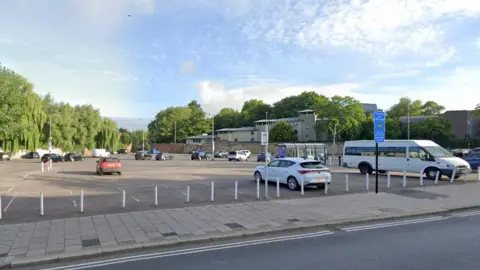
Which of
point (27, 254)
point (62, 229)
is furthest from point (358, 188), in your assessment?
point (27, 254)

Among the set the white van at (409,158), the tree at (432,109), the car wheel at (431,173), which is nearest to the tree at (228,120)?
the tree at (432,109)

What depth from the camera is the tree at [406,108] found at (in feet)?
333

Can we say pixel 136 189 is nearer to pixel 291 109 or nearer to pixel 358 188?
pixel 358 188

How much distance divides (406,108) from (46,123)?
291 feet

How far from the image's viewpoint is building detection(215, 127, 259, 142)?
10626 cm

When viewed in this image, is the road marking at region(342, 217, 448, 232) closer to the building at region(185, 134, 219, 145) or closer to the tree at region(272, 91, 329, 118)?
the building at region(185, 134, 219, 145)

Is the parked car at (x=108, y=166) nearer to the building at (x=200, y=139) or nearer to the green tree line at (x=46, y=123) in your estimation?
the green tree line at (x=46, y=123)

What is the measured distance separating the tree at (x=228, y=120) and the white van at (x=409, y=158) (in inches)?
3983

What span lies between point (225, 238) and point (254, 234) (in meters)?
0.73

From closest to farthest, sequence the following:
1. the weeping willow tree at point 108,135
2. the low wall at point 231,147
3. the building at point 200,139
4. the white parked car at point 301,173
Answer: the white parked car at point 301,173
the low wall at point 231,147
the weeping willow tree at point 108,135
the building at point 200,139

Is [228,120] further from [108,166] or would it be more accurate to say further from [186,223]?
[186,223]

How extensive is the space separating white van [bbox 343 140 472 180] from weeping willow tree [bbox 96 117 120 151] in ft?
217

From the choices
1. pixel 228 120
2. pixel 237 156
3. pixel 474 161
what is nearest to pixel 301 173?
pixel 474 161

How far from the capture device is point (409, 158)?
22.3 metres
